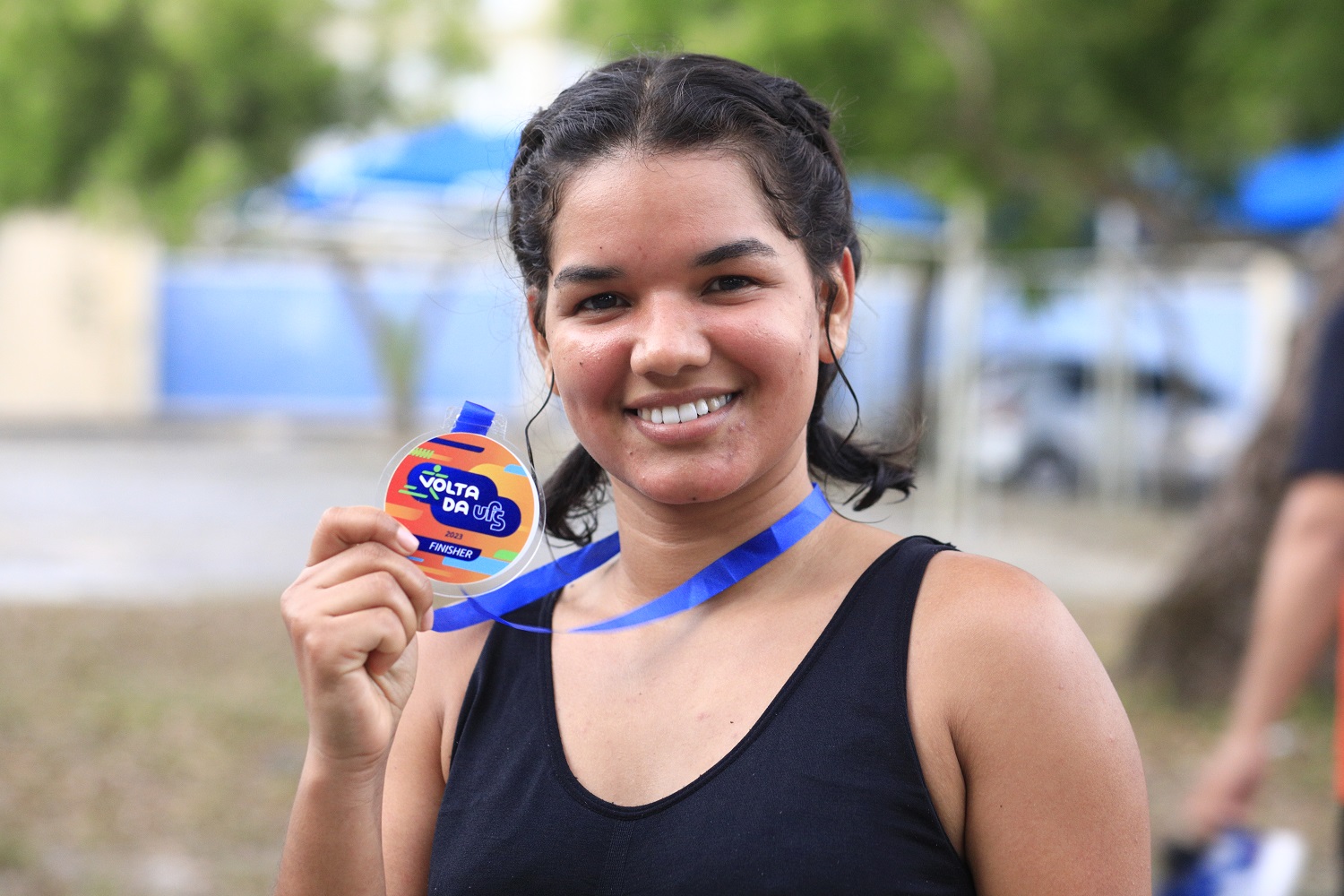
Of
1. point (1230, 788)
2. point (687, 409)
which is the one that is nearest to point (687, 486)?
point (687, 409)

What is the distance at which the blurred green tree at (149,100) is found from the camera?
5059mm

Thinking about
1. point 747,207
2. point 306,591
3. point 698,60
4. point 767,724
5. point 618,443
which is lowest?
point 767,724

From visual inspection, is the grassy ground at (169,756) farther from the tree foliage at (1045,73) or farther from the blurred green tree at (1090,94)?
the tree foliage at (1045,73)

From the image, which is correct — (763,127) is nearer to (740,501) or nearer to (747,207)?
(747,207)

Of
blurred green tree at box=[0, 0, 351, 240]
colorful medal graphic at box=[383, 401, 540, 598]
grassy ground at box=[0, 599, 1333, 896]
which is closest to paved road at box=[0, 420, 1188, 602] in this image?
grassy ground at box=[0, 599, 1333, 896]

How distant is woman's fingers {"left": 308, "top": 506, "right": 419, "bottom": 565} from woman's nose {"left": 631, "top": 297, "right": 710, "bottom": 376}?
1.04ft

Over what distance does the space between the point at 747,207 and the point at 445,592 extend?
1.85 feet

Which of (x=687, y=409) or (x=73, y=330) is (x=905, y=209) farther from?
(x=73, y=330)

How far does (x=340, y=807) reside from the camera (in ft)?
4.96

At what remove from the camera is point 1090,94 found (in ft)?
21.4

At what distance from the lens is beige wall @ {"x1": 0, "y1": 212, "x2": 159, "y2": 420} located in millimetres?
20266

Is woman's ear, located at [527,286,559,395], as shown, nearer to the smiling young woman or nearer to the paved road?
the smiling young woman

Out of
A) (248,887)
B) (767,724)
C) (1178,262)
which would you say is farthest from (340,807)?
(1178,262)

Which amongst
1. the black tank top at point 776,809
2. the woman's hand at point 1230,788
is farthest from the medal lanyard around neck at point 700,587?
the woman's hand at point 1230,788
